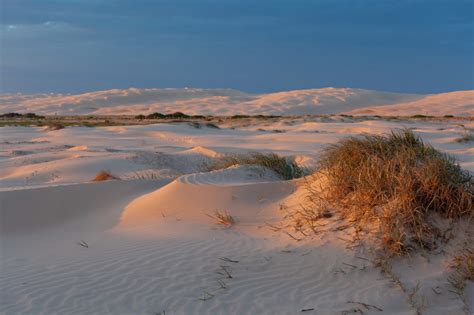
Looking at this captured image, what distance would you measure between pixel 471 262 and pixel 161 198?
398 cm

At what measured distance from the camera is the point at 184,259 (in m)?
5.32

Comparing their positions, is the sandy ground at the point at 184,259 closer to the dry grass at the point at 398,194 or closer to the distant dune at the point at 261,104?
the dry grass at the point at 398,194

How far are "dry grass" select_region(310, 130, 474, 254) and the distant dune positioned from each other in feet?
149

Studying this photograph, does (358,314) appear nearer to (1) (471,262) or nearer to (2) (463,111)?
(1) (471,262)

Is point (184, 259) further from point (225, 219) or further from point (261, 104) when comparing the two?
point (261, 104)

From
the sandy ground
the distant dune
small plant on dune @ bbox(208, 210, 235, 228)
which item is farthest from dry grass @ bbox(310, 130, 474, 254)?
the distant dune

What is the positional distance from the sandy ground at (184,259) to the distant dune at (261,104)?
1781 inches

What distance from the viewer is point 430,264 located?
4.96 meters

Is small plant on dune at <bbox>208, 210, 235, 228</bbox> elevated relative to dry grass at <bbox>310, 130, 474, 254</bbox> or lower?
lower

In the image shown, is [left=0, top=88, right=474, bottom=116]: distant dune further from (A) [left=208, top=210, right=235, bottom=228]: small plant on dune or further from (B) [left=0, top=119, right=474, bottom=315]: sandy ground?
(A) [left=208, top=210, right=235, bottom=228]: small plant on dune

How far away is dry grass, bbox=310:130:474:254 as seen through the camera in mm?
5203

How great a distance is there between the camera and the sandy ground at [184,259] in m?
4.50

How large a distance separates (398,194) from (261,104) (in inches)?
2354

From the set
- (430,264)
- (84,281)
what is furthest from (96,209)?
(430,264)
